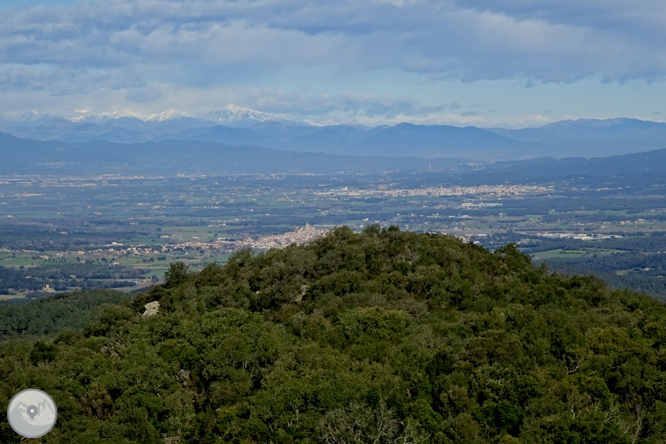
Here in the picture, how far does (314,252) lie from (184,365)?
14.5 meters

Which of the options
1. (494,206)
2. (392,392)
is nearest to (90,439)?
(392,392)

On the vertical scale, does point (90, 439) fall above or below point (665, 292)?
above

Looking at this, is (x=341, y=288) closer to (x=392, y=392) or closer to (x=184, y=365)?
(x=184, y=365)

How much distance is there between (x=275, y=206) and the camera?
180 meters

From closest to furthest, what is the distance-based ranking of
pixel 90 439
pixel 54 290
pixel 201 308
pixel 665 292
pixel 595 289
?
pixel 90 439
pixel 201 308
pixel 595 289
pixel 665 292
pixel 54 290

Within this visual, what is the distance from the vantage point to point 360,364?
1048 inches

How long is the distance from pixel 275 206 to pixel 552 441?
16033 cm

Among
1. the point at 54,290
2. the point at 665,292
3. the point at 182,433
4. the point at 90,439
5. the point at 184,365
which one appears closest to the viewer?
the point at 90,439

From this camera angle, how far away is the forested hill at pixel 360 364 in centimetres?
2244

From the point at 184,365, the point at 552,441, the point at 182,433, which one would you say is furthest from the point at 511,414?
the point at 184,365

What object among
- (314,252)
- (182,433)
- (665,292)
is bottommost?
(665,292)

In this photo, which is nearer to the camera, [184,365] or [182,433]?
[182,433]

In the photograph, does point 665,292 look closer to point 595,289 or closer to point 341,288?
point 595,289

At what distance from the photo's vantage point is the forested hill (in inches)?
883
